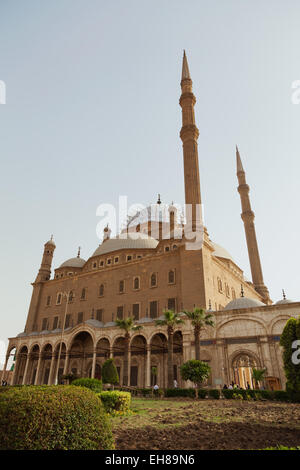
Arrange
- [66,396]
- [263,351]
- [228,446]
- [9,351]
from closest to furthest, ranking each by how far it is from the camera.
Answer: [66,396]
[228,446]
[263,351]
[9,351]

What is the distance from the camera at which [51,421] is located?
488 centimetres

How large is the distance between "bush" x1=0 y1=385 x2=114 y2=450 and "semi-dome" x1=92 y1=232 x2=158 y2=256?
3707 centimetres

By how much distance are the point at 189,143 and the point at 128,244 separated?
15.7m

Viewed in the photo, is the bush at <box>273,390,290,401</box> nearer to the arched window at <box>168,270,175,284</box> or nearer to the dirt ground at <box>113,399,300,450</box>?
the dirt ground at <box>113,399,300,450</box>

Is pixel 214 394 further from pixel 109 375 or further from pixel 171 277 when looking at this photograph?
pixel 171 277

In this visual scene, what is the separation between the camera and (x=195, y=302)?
29906mm

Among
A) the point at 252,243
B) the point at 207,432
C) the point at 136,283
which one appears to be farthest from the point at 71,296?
the point at 207,432

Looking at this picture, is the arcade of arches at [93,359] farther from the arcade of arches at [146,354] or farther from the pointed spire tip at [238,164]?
the pointed spire tip at [238,164]

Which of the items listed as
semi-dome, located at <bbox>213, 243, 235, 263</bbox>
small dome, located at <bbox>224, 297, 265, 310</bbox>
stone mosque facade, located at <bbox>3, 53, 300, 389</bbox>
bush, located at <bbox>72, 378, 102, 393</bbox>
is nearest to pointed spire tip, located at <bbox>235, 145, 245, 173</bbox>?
stone mosque facade, located at <bbox>3, 53, 300, 389</bbox>

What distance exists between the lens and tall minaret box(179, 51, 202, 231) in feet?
112

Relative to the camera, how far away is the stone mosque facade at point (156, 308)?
990 inches

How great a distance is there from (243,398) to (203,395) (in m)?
2.61
